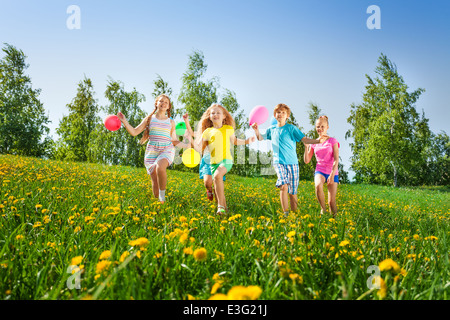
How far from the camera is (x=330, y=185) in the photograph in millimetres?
5375

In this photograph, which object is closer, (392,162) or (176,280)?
(176,280)

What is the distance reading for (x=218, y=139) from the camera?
521 cm

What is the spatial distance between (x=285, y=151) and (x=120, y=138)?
24333 mm

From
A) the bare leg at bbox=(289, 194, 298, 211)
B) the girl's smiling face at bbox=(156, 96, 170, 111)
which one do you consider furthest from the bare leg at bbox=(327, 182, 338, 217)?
the girl's smiling face at bbox=(156, 96, 170, 111)

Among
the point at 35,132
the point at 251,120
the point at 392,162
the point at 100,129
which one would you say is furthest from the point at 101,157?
the point at 392,162

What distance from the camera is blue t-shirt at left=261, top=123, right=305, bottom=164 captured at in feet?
16.2

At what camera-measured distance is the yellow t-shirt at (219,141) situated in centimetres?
498

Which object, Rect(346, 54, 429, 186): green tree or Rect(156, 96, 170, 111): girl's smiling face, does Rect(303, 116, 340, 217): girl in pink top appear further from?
Rect(346, 54, 429, 186): green tree

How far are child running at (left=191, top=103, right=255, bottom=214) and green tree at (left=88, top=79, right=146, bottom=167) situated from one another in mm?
21627

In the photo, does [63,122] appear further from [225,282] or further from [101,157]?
[225,282]

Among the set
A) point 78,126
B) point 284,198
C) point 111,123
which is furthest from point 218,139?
point 78,126

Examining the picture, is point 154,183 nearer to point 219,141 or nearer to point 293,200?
point 219,141

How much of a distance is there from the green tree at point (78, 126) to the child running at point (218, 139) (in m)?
30.9
